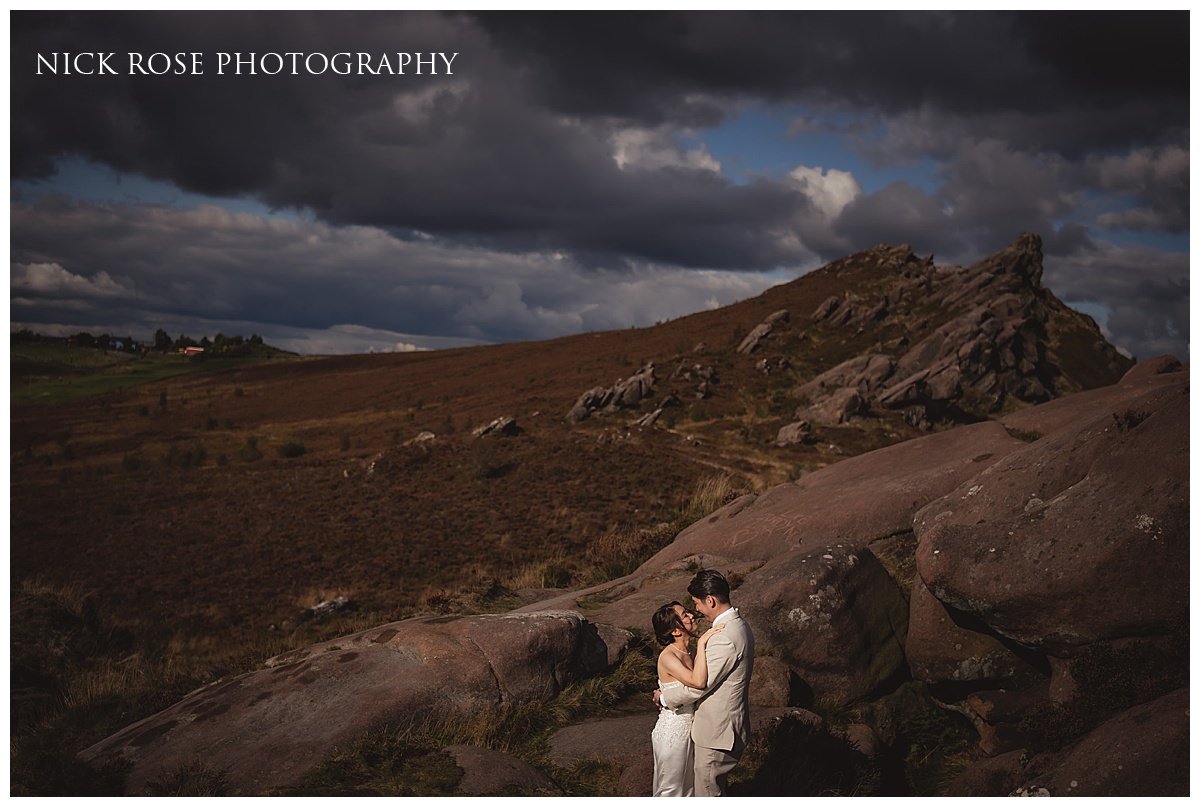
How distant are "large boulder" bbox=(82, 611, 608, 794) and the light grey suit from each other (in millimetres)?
3817

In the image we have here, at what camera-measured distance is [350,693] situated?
8.48 m

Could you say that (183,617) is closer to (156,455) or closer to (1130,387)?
(1130,387)

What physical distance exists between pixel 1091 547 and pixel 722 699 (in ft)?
16.0

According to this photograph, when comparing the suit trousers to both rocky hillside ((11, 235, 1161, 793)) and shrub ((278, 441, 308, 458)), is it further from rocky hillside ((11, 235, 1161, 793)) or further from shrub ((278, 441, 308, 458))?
shrub ((278, 441, 308, 458))

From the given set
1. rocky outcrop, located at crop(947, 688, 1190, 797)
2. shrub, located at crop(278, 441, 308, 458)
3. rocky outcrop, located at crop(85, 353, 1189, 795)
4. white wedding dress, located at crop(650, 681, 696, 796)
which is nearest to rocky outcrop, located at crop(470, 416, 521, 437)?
shrub, located at crop(278, 441, 308, 458)

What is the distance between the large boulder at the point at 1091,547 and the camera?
282 inches

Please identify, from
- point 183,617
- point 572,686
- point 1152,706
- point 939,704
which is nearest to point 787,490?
point 939,704

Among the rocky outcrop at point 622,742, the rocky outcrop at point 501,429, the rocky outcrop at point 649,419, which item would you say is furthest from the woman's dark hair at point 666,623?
the rocky outcrop at point 501,429

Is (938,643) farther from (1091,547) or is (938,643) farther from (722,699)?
(722,699)

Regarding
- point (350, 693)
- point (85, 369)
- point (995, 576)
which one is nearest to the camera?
point (995, 576)

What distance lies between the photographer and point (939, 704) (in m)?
9.23

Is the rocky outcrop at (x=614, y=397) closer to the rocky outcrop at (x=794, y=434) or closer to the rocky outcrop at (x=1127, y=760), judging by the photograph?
the rocky outcrop at (x=794, y=434)

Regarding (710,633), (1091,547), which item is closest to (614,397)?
(1091,547)

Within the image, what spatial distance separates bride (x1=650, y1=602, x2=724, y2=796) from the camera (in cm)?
569
